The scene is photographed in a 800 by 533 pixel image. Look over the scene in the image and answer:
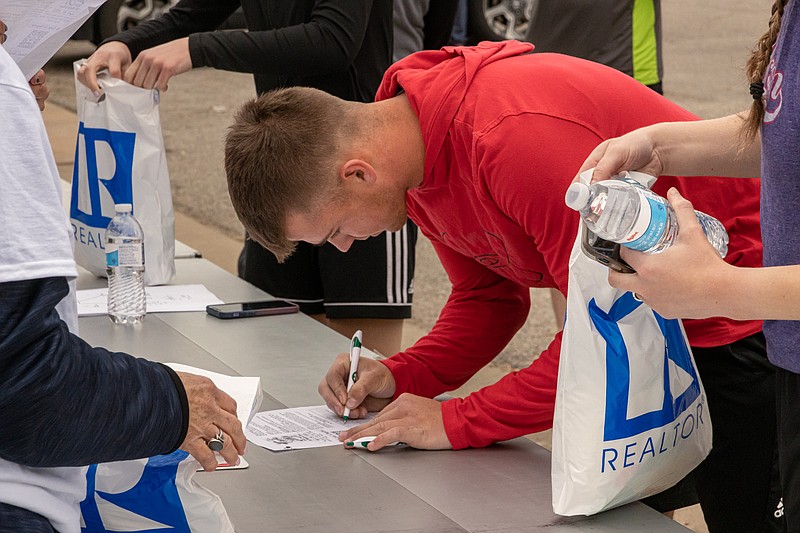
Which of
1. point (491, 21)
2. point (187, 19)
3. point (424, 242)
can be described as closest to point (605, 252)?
point (187, 19)

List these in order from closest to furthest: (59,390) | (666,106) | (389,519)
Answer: (59,390)
(389,519)
(666,106)

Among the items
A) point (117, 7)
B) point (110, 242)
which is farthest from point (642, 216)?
point (117, 7)

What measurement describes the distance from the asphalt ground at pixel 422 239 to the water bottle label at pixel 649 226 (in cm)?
40

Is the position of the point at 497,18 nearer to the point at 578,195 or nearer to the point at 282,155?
the point at 282,155

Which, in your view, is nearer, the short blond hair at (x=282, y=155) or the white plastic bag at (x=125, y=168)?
the short blond hair at (x=282, y=155)

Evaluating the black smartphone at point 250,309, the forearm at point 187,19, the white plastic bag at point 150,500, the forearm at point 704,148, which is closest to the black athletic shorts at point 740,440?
the forearm at point 704,148

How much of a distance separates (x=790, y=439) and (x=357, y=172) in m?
0.80

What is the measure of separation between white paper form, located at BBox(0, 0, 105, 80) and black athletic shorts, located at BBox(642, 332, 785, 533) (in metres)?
1.11

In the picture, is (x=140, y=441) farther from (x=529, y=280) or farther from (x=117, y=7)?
(x=117, y=7)

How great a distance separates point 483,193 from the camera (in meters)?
1.69

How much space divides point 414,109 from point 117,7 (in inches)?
303

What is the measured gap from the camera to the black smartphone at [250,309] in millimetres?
2379

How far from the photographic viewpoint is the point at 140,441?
45.4 inches

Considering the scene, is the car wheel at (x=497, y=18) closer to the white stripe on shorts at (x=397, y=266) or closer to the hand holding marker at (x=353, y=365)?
the white stripe on shorts at (x=397, y=266)
